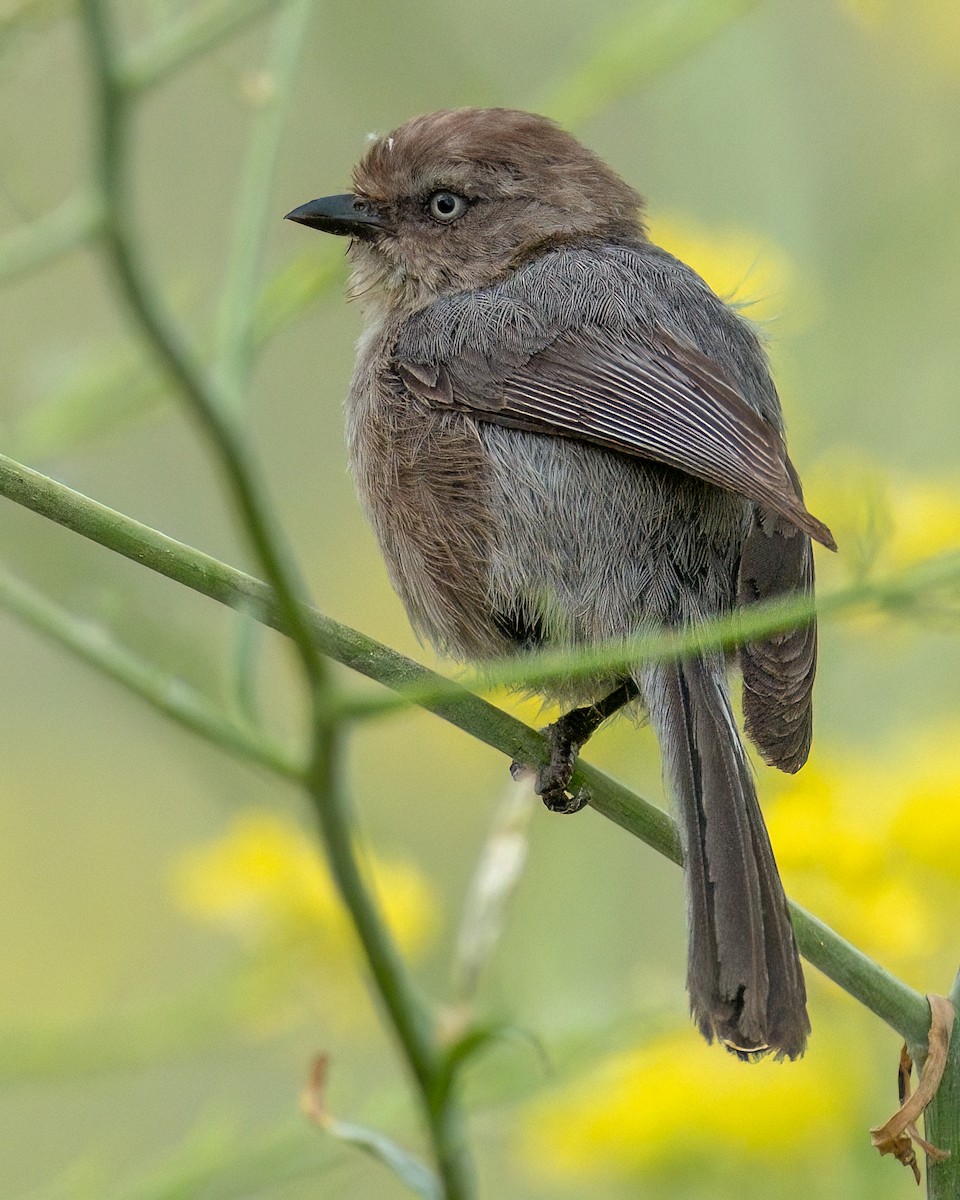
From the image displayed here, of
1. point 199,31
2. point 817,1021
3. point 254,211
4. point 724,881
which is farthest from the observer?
point 254,211

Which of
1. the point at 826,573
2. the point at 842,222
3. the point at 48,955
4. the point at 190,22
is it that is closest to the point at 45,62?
the point at 190,22

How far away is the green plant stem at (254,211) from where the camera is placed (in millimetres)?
2367

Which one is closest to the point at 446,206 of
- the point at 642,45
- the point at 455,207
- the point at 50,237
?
the point at 455,207

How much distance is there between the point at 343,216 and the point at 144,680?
6.38ft

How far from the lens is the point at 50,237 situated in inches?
50.3

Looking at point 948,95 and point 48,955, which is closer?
point 948,95

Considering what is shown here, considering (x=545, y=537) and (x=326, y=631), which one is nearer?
(x=326, y=631)

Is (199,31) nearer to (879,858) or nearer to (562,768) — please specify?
(562,768)

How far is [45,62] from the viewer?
7.37ft

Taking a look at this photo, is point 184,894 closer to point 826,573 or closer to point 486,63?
point 826,573

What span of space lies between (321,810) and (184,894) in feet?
5.62

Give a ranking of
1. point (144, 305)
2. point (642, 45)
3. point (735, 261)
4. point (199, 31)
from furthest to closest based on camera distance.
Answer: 1. point (735, 261)
2. point (642, 45)
3. point (199, 31)
4. point (144, 305)

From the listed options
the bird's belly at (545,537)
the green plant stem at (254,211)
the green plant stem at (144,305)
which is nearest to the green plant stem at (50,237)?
the green plant stem at (144,305)

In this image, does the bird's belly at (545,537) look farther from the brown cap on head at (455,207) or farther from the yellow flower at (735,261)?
the yellow flower at (735,261)
